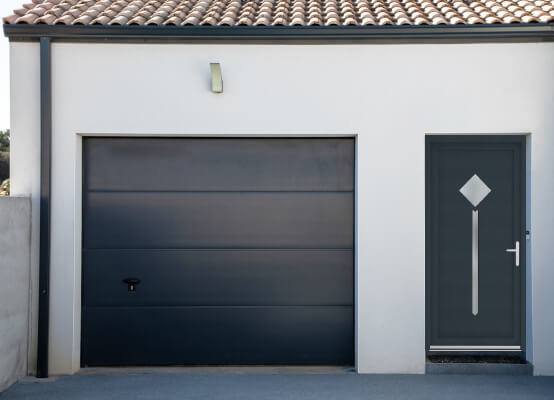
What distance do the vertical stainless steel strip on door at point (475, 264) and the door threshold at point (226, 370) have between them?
1.37 meters

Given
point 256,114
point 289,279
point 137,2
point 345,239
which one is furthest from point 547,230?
point 137,2

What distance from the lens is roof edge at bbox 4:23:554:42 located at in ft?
15.6

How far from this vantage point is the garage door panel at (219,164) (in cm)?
501

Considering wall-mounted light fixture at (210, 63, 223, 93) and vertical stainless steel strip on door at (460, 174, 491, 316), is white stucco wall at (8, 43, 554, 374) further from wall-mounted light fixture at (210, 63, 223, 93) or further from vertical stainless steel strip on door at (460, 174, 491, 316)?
vertical stainless steel strip on door at (460, 174, 491, 316)

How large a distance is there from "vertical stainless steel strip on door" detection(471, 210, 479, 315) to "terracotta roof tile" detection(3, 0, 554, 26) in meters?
1.97

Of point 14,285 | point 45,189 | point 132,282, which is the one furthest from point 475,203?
point 14,285

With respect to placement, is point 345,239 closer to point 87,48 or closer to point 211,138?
point 211,138

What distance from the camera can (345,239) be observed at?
16.5ft

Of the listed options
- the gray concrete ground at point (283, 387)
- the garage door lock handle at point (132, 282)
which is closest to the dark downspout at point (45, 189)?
the gray concrete ground at point (283, 387)

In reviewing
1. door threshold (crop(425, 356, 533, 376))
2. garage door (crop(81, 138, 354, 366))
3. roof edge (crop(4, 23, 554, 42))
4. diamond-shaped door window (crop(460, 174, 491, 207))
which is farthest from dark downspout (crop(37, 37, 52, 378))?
diamond-shaped door window (crop(460, 174, 491, 207))

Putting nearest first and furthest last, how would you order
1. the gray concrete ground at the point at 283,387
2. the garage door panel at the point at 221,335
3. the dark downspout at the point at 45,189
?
the gray concrete ground at the point at 283,387 < the dark downspout at the point at 45,189 < the garage door panel at the point at 221,335

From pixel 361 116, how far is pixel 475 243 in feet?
5.65

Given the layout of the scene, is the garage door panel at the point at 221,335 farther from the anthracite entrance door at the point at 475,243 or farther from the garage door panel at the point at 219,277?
the anthracite entrance door at the point at 475,243

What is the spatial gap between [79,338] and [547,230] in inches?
186
